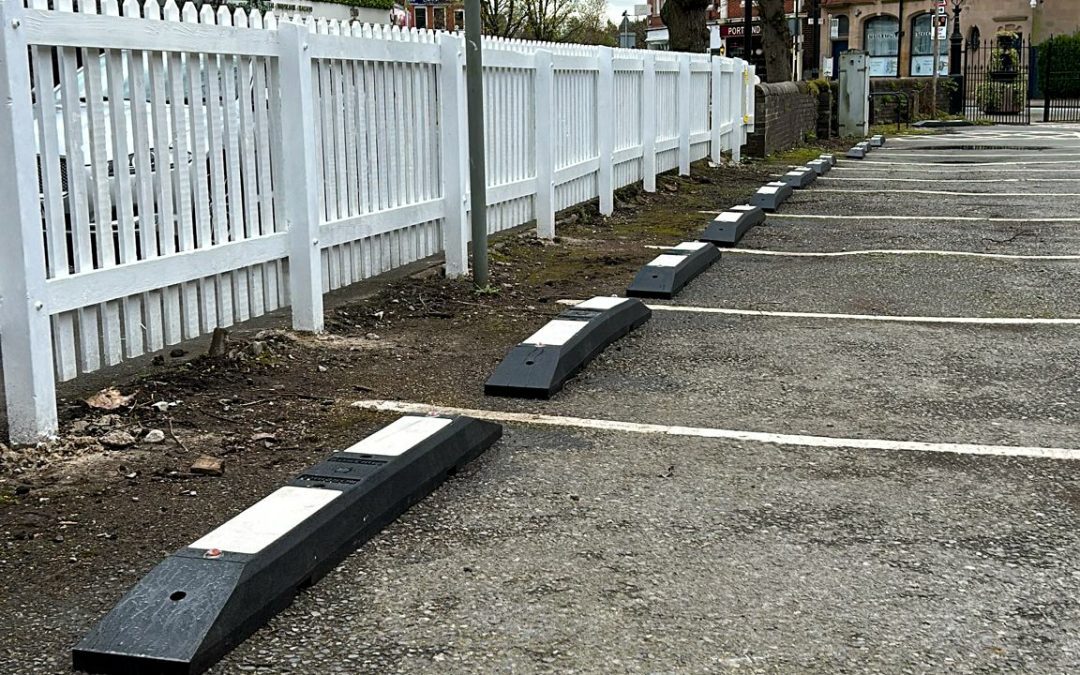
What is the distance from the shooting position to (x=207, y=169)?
20.4 feet

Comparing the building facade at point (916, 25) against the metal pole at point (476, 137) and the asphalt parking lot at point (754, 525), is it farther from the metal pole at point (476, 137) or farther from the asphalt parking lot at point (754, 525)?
the asphalt parking lot at point (754, 525)

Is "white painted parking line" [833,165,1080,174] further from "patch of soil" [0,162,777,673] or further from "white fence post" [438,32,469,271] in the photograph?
"white fence post" [438,32,469,271]

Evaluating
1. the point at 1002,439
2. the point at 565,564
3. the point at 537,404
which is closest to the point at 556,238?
the point at 537,404

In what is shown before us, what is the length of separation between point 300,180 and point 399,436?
264cm

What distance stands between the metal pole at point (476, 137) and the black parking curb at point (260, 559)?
3.86 m

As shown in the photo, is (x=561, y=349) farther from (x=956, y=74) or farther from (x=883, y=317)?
(x=956, y=74)

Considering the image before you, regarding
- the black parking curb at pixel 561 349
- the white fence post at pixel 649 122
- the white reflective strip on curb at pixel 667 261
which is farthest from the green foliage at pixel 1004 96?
the black parking curb at pixel 561 349

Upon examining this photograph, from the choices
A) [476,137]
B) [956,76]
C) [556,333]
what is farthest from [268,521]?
[956,76]

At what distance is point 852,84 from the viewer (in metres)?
30.8

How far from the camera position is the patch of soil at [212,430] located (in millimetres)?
3646

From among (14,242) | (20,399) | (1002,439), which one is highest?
(14,242)

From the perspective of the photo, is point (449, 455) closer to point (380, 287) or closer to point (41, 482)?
point (41, 482)

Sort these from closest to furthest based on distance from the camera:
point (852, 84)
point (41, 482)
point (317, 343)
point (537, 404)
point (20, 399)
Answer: point (41, 482) < point (20, 399) < point (537, 404) < point (317, 343) < point (852, 84)

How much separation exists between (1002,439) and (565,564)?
2253mm
